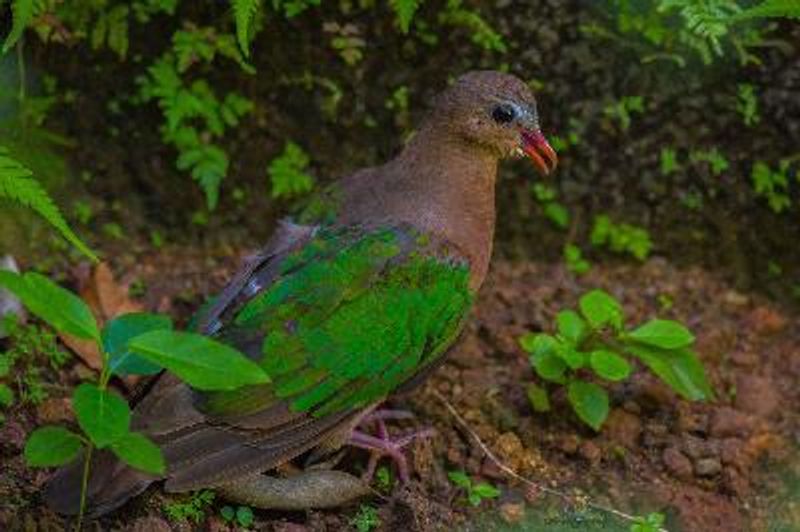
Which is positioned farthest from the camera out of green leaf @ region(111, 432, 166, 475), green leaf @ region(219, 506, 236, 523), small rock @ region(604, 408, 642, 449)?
small rock @ region(604, 408, 642, 449)

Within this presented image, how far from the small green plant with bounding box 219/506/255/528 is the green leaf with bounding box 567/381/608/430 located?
1.14 meters

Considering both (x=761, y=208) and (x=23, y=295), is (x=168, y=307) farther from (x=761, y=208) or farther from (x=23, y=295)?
(x=761, y=208)

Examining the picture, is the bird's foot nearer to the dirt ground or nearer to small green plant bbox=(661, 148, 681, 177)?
the dirt ground

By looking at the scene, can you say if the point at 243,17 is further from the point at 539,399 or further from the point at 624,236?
the point at 624,236

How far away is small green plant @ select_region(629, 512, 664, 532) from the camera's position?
3.74 meters

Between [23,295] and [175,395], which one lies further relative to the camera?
[175,395]

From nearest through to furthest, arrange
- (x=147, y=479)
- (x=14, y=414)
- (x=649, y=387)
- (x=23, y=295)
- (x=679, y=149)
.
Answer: (x=23, y=295) < (x=147, y=479) < (x=14, y=414) < (x=649, y=387) < (x=679, y=149)

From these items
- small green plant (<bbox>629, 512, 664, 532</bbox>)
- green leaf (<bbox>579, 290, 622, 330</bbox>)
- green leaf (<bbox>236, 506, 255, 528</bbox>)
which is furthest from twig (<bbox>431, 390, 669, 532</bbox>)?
green leaf (<bbox>236, 506, 255, 528</bbox>)

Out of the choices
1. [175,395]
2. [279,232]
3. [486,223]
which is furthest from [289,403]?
[486,223]

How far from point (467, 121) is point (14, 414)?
1636mm

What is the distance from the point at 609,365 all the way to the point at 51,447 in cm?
176

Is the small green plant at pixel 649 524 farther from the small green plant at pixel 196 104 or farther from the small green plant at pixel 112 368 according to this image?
the small green plant at pixel 196 104

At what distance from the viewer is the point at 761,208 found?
4.74 metres

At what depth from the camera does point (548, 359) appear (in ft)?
13.6
